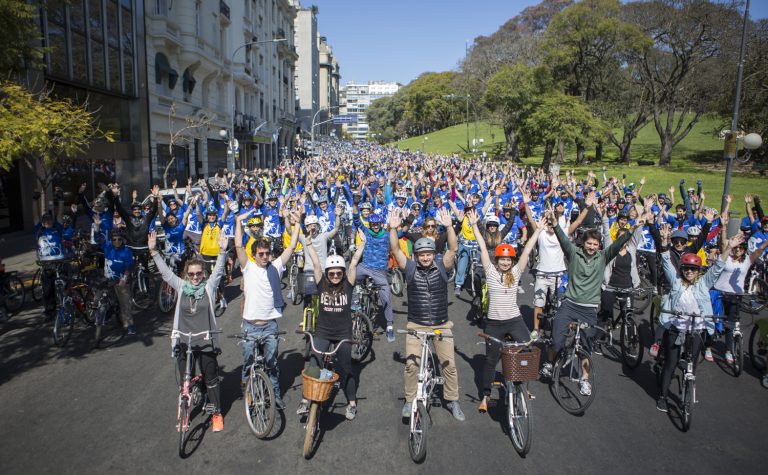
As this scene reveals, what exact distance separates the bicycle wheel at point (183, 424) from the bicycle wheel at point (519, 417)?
9.97 ft

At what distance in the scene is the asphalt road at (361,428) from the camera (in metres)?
4.82

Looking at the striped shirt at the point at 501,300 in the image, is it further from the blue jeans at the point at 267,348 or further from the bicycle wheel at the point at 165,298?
the bicycle wheel at the point at 165,298

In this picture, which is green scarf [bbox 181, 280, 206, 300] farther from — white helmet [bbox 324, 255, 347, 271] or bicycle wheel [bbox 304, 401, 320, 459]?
bicycle wheel [bbox 304, 401, 320, 459]

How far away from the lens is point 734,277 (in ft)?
24.6

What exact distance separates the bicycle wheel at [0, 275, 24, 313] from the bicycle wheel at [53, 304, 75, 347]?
2.03 meters

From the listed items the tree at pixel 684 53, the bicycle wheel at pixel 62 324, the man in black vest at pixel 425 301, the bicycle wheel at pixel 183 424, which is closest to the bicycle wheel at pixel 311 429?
the man in black vest at pixel 425 301

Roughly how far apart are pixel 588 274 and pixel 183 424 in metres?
4.63

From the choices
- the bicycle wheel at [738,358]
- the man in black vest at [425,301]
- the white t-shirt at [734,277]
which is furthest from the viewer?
the white t-shirt at [734,277]

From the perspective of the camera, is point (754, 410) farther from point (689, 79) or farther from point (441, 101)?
point (441, 101)

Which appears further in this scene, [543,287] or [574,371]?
[543,287]

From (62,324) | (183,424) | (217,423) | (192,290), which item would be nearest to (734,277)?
(217,423)

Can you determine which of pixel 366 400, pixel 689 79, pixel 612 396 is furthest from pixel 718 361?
pixel 689 79

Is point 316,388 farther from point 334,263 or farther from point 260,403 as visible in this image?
point 334,263

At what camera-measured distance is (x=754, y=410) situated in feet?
19.7
